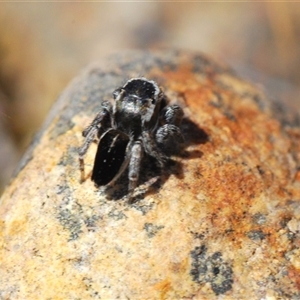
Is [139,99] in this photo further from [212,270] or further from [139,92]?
[212,270]

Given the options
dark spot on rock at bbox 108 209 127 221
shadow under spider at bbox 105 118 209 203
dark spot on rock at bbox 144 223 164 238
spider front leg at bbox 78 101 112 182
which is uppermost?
spider front leg at bbox 78 101 112 182

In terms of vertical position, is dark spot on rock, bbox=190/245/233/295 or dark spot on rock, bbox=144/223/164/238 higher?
dark spot on rock, bbox=144/223/164/238

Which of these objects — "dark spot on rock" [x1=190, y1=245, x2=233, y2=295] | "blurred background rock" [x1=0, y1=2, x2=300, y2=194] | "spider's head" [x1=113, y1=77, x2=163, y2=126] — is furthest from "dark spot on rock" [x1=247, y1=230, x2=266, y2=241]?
"blurred background rock" [x1=0, y1=2, x2=300, y2=194]

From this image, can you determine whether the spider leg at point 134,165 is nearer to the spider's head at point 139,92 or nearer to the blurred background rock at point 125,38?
the spider's head at point 139,92

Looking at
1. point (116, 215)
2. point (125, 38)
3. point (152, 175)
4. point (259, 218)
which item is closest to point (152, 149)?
point (152, 175)

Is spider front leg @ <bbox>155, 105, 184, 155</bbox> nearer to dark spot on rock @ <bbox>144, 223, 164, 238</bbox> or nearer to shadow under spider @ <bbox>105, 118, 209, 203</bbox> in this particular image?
shadow under spider @ <bbox>105, 118, 209, 203</bbox>

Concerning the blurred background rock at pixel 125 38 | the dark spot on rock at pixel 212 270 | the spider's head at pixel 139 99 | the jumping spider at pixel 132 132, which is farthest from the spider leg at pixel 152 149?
the blurred background rock at pixel 125 38

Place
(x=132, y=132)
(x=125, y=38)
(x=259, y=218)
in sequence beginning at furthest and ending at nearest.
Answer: (x=125, y=38) → (x=132, y=132) → (x=259, y=218)

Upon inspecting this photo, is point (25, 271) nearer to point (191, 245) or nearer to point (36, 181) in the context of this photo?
point (36, 181)
